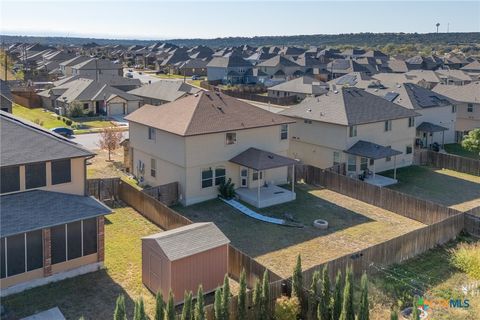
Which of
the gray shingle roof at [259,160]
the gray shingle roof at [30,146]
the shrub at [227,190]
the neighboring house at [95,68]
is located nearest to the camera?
the gray shingle roof at [30,146]

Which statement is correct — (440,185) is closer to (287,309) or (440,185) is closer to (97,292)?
(287,309)

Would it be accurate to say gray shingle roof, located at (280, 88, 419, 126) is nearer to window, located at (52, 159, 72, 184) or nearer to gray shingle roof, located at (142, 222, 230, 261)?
gray shingle roof, located at (142, 222, 230, 261)

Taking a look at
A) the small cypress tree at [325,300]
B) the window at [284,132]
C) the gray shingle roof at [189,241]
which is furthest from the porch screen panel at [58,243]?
the window at [284,132]

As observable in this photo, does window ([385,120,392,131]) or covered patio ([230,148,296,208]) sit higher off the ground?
window ([385,120,392,131])

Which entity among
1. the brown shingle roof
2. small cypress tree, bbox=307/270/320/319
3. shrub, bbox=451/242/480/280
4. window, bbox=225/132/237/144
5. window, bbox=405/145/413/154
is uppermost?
the brown shingle roof

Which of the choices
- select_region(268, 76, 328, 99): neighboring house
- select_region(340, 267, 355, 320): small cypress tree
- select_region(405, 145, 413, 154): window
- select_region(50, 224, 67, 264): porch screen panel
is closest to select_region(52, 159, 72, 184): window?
select_region(50, 224, 67, 264): porch screen panel

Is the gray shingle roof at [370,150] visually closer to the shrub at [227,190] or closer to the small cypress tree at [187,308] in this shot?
the shrub at [227,190]

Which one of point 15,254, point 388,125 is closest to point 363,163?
point 388,125
